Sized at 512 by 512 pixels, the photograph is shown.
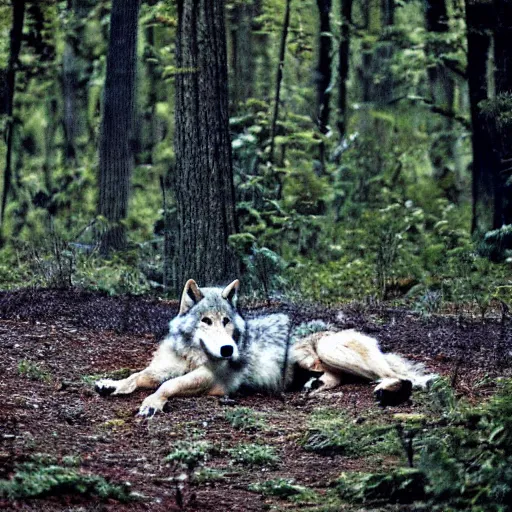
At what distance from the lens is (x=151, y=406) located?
303 inches

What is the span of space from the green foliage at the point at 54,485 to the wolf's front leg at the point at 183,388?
96.1 inches

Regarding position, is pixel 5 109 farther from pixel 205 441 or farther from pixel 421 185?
pixel 205 441

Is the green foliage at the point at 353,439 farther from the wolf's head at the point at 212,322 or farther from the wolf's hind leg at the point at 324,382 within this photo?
the wolf's hind leg at the point at 324,382

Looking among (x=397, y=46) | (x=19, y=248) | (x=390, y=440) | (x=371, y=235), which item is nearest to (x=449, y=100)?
(x=397, y=46)

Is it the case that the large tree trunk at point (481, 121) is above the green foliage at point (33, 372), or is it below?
above

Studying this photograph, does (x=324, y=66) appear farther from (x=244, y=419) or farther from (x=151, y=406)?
(x=244, y=419)

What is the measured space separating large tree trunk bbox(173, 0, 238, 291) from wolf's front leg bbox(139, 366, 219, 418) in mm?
3933

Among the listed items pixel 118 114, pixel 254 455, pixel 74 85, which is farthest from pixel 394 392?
pixel 74 85

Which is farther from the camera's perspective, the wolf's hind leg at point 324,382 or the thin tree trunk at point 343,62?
the thin tree trunk at point 343,62

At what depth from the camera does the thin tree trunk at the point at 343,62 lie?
2253cm

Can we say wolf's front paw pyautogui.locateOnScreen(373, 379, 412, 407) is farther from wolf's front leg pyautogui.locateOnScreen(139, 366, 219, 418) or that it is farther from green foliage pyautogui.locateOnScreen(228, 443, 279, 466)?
wolf's front leg pyautogui.locateOnScreen(139, 366, 219, 418)

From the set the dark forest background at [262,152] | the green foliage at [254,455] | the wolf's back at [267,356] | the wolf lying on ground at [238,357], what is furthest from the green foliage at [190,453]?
the dark forest background at [262,152]

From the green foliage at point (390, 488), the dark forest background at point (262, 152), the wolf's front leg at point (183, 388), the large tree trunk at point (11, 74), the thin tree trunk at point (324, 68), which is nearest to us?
the green foliage at point (390, 488)

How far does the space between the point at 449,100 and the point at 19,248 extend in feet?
47.3
